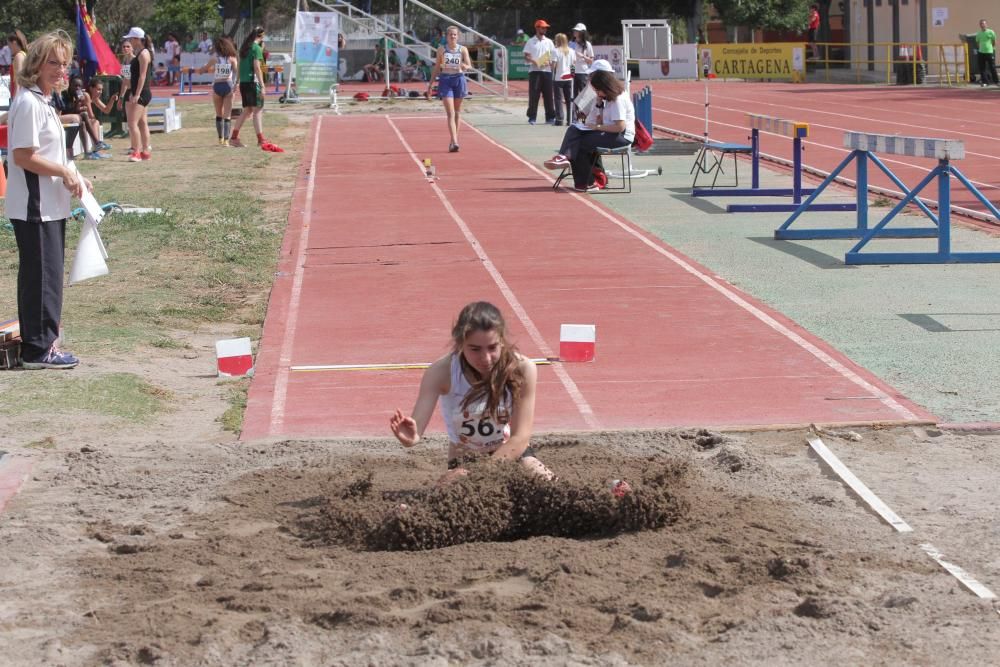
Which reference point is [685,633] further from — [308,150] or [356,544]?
[308,150]

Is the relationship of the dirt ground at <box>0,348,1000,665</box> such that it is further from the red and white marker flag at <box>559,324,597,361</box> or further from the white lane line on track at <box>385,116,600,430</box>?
the red and white marker flag at <box>559,324,597,361</box>

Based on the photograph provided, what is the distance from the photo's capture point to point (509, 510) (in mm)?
5316

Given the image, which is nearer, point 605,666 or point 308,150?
point 605,666

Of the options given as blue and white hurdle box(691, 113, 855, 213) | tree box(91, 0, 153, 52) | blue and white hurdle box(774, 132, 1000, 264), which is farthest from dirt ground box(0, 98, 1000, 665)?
tree box(91, 0, 153, 52)

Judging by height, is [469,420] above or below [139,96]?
below

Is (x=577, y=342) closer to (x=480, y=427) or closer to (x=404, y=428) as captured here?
(x=480, y=427)

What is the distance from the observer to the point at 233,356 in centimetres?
815

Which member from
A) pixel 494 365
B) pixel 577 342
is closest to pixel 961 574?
pixel 494 365

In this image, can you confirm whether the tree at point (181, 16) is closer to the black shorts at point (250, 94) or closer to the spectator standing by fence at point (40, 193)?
the black shorts at point (250, 94)

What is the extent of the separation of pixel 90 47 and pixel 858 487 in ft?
69.2

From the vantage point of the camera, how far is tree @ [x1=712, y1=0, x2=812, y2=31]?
5859 centimetres

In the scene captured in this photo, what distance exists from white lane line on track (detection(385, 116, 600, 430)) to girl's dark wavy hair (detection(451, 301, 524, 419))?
4.37 ft

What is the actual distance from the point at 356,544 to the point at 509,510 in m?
0.59

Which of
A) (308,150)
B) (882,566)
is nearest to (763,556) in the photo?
(882,566)
